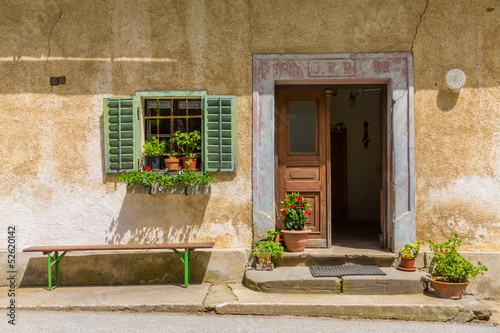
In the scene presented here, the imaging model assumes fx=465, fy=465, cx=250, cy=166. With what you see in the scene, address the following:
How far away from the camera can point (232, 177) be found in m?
6.12

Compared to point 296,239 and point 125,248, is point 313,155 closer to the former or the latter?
point 296,239

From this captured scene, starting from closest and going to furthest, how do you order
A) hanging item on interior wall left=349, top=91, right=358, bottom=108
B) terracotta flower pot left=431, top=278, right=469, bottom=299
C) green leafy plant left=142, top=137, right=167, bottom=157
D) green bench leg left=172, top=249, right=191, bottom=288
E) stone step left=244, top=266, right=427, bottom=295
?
terracotta flower pot left=431, top=278, right=469, bottom=299
stone step left=244, top=266, right=427, bottom=295
green bench leg left=172, top=249, right=191, bottom=288
green leafy plant left=142, top=137, right=167, bottom=157
hanging item on interior wall left=349, top=91, right=358, bottom=108

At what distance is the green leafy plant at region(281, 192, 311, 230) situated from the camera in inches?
240

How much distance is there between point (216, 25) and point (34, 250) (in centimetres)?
366

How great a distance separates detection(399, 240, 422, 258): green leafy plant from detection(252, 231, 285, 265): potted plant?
59.6 inches

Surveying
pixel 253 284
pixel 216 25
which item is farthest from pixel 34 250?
pixel 216 25

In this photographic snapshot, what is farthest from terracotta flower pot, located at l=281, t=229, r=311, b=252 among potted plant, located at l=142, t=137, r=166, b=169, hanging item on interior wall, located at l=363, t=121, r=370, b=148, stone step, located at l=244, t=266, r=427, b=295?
hanging item on interior wall, located at l=363, t=121, r=370, b=148

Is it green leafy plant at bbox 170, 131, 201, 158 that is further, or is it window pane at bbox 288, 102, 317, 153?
window pane at bbox 288, 102, 317, 153

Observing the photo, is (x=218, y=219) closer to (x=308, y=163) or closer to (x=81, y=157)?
(x=308, y=163)

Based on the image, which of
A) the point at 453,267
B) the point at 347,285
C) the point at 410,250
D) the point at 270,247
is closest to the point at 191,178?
the point at 270,247

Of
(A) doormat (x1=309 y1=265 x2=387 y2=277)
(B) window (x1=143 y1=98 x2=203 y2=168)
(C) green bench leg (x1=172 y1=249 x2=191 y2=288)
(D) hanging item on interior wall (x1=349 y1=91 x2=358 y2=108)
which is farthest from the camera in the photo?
(D) hanging item on interior wall (x1=349 y1=91 x2=358 y2=108)

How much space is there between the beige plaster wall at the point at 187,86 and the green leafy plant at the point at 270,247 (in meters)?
0.25

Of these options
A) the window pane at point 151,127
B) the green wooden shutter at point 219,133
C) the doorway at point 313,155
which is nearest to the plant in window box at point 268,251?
the doorway at point 313,155

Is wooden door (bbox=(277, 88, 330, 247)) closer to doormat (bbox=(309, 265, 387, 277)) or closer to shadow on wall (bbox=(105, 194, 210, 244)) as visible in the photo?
doormat (bbox=(309, 265, 387, 277))
